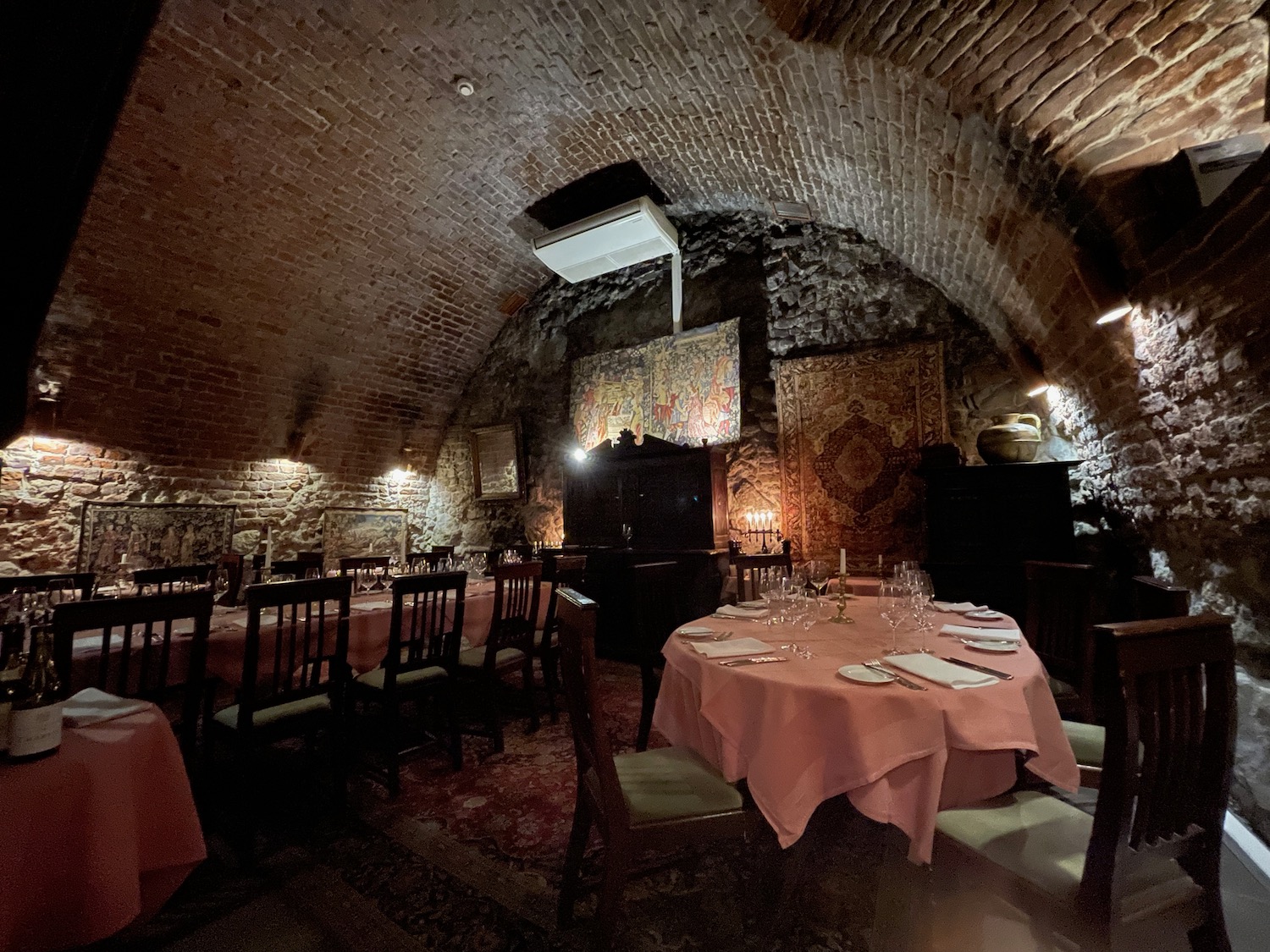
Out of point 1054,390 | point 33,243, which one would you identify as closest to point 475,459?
point 33,243

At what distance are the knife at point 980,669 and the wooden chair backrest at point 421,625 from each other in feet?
7.70

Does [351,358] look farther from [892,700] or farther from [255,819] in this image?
[892,700]

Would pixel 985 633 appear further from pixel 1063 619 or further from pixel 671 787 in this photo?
pixel 671 787

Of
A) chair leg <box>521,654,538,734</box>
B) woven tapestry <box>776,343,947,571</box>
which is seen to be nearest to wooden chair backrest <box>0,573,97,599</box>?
chair leg <box>521,654,538,734</box>

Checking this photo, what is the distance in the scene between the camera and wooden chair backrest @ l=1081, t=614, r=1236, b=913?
120 centimetres

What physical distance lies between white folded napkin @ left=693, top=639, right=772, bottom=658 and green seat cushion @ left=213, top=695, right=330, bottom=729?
6.08 ft

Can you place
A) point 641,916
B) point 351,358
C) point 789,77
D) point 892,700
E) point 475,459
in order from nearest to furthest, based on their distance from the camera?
point 892,700 < point 641,916 < point 789,77 < point 351,358 < point 475,459

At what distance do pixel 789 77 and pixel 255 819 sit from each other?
17.2 ft

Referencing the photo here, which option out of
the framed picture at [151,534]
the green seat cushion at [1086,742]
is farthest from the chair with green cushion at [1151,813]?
the framed picture at [151,534]

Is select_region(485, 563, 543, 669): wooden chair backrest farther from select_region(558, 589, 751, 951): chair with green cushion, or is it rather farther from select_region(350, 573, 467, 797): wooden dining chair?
select_region(558, 589, 751, 951): chair with green cushion

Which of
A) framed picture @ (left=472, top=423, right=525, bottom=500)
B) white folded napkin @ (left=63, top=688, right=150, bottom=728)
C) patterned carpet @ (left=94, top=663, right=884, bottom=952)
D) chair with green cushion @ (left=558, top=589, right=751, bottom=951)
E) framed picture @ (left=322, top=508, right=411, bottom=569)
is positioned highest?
framed picture @ (left=472, top=423, right=525, bottom=500)

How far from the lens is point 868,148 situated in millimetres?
3912

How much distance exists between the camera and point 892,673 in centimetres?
174

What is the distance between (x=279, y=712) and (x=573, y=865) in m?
1.61
